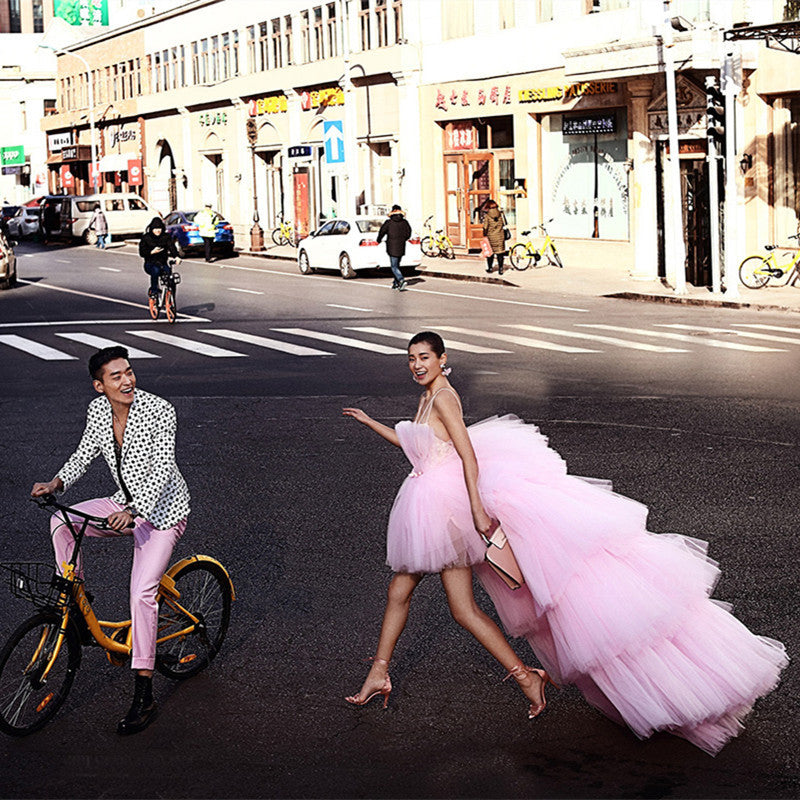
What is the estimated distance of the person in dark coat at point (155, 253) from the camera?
86.5 ft

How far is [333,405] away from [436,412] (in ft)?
31.9

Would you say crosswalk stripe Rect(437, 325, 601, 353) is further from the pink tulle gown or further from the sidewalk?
the pink tulle gown

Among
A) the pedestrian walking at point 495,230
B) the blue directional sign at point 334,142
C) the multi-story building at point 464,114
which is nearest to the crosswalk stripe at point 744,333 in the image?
the multi-story building at point 464,114

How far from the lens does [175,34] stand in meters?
70.6

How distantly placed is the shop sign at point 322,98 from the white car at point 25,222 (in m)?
15.1

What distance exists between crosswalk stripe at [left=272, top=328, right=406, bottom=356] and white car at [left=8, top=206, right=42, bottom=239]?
1717 inches

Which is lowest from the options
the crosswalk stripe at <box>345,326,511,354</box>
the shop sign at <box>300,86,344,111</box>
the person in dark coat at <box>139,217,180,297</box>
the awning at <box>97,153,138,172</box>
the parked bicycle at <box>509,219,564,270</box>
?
the crosswalk stripe at <box>345,326,511,354</box>

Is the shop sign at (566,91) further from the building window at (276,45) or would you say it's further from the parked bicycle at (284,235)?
the building window at (276,45)

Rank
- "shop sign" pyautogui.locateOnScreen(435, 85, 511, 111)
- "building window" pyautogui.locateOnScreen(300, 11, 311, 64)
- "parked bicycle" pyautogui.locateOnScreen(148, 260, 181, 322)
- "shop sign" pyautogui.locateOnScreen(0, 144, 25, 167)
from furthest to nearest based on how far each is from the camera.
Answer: "shop sign" pyautogui.locateOnScreen(0, 144, 25, 167), "building window" pyautogui.locateOnScreen(300, 11, 311, 64), "shop sign" pyautogui.locateOnScreen(435, 85, 511, 111), "parked bicycle" pyautogui.locateOnScreen(148, 260, 181, 322)

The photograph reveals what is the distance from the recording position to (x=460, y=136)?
4509 centimetres

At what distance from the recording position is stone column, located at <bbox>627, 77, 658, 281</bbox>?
3444 cm

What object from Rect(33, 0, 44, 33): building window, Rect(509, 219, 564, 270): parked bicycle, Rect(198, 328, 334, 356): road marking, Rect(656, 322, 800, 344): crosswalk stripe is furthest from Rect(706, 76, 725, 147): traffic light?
Rect(33, 0, 44, 33): building window

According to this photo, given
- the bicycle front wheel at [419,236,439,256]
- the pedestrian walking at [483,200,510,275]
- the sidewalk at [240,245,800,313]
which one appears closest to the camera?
the sidewalk at [240,245,800,313]

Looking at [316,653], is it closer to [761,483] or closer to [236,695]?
[236,695]
